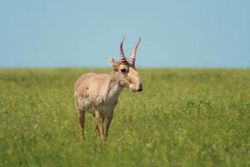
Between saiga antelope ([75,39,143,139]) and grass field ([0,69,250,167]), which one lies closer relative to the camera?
grass field ([0,69,250,167])

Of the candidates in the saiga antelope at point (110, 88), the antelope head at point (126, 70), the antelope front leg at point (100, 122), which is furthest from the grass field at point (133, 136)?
the antelope head at point (126, 70)

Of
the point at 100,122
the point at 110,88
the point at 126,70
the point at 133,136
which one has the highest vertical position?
the point at 126,70

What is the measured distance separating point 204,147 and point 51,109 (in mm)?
10448

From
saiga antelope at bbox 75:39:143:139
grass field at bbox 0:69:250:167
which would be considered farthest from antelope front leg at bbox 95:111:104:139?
grass field at bbox 0:69:250:167

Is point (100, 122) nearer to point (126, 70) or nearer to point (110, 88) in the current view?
point (110, 88)
